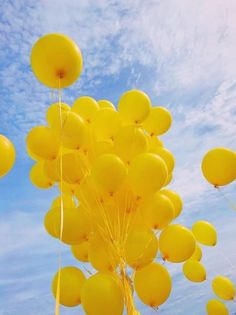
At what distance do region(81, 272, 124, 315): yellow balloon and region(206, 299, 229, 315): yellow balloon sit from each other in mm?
3774

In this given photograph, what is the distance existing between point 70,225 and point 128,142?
125cm

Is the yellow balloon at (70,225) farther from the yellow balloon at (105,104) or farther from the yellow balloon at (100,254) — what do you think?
the yellow balloon at (105,104)

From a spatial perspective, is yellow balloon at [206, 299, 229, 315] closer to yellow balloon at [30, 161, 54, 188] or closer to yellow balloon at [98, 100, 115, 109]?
yellow balloon at [30, 161, 54, 188]

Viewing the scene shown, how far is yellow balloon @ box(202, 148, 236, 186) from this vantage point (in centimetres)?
447

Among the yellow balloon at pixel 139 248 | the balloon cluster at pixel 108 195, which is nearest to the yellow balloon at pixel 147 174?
the balloon cluster at pixel 108 195

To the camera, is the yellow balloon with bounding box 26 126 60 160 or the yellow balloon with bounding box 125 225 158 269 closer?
the yellow balloon with bounding box 125 225 158 269

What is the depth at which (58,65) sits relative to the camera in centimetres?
367

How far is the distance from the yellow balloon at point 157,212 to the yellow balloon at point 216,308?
3.26 m

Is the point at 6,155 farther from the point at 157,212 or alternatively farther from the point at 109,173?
the point at 157,212

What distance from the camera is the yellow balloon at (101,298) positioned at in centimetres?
325

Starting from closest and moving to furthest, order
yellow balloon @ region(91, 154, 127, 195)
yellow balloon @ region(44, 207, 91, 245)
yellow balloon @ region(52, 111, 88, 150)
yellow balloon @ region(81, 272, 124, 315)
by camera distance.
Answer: yellow balloon @ region(81, 272, 124, 315) → yellow balloon @ region(91, 154, 127, 195) → yellow balloon @ region(44, 207, 91, 245) → yellow balloon @ region(52, 111, 88, 150)

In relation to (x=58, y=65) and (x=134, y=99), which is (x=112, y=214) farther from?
(x=58, y=65)

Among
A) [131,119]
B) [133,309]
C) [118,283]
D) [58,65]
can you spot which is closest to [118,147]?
[131,119]

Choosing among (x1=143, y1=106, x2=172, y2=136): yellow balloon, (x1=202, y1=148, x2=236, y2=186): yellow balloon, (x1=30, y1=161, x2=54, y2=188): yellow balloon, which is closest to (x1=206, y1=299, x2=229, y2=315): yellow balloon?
(x1=202, y1=148, x2=236, y2=186): yellow balloon
